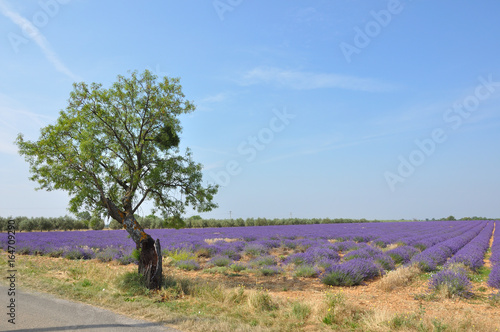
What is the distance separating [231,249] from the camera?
19.7 meters

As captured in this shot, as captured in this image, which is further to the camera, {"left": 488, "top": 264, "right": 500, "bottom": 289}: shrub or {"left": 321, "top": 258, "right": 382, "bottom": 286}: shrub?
{"left": 321, "top": 258, "right": 382, "bottom": 286}: shrub

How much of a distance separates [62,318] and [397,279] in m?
10.1

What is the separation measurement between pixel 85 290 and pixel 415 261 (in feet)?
42.1

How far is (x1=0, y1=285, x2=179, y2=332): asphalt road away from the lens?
6023 mm

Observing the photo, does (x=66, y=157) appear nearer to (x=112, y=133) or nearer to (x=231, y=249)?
(x=112, y=133)

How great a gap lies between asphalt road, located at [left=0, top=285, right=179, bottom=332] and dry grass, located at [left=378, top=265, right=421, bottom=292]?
7601 millimetres

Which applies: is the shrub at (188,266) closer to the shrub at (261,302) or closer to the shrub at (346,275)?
the shrub at (346,275)

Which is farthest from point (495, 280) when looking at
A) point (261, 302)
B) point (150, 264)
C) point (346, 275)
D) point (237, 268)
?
point (150, 264)

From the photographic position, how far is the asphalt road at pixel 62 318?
19.8 feet

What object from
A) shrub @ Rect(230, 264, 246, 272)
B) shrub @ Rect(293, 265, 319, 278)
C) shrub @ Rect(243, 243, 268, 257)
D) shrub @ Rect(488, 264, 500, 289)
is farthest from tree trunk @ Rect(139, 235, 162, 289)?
shrub @ Rect(488, 264, 500, 289)

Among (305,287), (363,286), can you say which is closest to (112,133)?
(305,287)

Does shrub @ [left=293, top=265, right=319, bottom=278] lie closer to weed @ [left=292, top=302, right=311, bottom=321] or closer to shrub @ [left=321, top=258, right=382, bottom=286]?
shrub @ [left=321, top=258, right=382, bottom=286]

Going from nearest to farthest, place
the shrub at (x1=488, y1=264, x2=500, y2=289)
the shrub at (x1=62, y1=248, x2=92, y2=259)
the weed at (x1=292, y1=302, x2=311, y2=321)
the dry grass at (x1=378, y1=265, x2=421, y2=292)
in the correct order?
the weed at (x1=292, y1=302, x2=311, y2=321) → the shrub at (x1=488, y1=264, x2=500, y2=289) → the dry grass at (x1=378, y1=265, x2=421, y2=292) → the shrub at (x1=62, y1=248, x2=92, y2=259)

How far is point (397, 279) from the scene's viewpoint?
1102 centimetres
